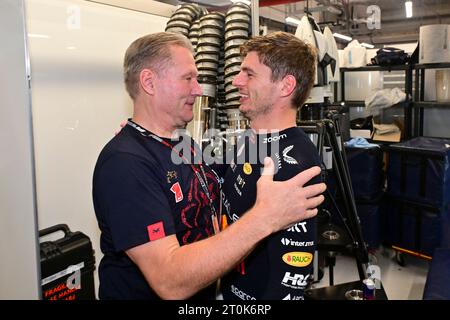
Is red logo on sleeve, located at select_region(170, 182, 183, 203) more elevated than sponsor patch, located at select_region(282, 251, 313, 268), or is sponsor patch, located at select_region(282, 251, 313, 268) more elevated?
red logo on sleeve, located at select_region(170, 182, 183, 203)

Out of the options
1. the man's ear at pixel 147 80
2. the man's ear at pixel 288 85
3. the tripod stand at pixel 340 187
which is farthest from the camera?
the tripod stand at pixel 340 187

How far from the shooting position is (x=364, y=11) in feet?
37.6

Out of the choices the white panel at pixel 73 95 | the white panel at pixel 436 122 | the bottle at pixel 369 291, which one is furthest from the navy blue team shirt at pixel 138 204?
the white panel at pixel 436 122

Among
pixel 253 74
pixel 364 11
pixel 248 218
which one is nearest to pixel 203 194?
pixel 248 218

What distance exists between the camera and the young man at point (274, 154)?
4.50 feet

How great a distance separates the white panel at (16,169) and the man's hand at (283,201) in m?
0.98

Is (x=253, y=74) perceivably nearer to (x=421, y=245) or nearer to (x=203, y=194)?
(x=203, y=194)

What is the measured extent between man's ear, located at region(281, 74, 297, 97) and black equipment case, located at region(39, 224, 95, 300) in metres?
1.22

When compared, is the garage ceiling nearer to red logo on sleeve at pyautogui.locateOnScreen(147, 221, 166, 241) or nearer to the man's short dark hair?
the man's short dark hair

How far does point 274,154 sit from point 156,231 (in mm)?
554

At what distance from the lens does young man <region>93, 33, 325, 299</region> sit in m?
1.03

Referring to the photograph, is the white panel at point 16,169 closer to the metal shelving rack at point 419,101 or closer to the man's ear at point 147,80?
the man's ear at point 147,80

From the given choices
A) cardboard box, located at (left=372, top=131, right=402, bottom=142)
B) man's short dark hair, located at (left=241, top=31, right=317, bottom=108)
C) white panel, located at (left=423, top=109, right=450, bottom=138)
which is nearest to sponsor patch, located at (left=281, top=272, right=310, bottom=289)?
man's short dark hair, located at (left=241, top=31, right=317, bottom=108)
